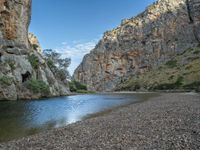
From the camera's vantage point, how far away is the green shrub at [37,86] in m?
93.8

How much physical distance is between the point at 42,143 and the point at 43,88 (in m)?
81.3

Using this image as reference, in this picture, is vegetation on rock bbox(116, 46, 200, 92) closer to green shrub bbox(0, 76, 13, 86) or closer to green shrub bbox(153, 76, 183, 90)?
green shrub bbox(153, 76, 183, 90)

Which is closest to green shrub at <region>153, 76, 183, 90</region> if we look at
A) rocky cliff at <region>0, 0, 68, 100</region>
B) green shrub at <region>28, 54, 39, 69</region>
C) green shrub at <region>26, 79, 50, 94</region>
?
rocky cliff at <region>0, 0, 68, 100</region>

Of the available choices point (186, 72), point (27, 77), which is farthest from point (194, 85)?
point (27, 77)

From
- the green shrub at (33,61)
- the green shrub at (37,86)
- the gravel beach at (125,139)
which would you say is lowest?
the gravel beach at (125,139)

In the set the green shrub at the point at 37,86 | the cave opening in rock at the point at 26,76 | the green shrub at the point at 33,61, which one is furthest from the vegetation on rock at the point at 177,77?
the cave opening in rock at the point at 26,76

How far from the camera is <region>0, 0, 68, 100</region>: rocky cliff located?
284 ft

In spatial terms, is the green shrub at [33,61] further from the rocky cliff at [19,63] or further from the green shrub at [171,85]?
the green shrub at [171,85]

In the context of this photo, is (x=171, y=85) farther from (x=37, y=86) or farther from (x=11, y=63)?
(x=11, y=63)

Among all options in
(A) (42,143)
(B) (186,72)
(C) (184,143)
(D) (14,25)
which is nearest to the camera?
(C) (184,143)

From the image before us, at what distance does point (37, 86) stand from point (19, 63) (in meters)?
10.2

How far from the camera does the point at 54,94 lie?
112 meters

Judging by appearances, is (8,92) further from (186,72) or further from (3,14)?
(186,72)

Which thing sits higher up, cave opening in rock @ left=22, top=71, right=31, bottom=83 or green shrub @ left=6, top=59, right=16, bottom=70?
green shrub @ left=6, top=59, right=16, bottom=70
